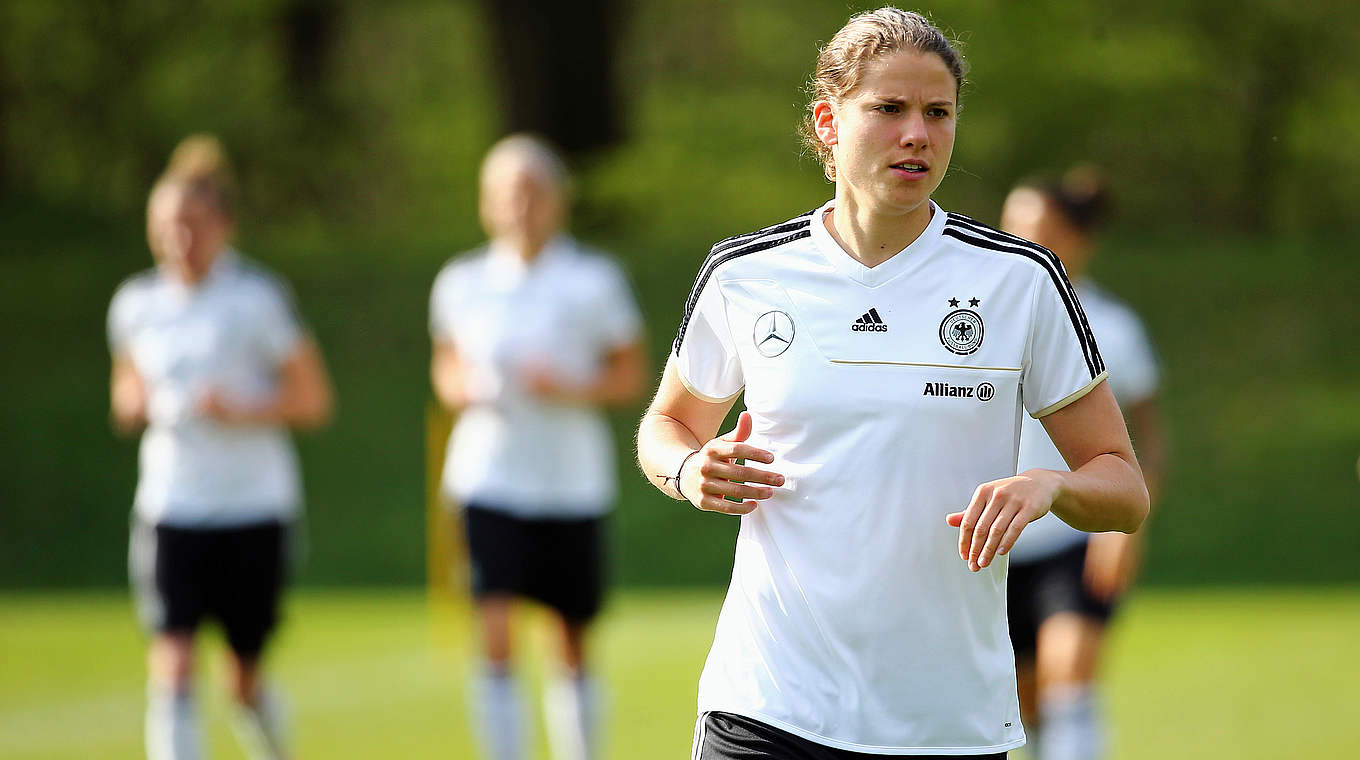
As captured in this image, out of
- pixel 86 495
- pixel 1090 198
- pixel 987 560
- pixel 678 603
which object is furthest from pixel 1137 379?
pixel 86 495

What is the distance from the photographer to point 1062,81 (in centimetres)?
2139

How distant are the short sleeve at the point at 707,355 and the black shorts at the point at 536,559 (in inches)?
158

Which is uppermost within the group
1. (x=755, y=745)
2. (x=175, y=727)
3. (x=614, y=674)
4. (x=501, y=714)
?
(x=755, y=745)

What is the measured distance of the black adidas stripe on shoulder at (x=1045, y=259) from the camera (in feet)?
11.2

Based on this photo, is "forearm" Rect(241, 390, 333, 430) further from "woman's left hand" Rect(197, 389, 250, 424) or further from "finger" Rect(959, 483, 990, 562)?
"finger" Rect(959, 483, 990, 562)

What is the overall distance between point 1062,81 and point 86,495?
11891 millimetres

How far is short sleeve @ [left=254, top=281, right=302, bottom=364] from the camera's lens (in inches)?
282

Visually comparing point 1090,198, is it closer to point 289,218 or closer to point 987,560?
point 987,560

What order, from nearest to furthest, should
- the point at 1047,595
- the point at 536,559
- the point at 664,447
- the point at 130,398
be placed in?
the point at 664,447
the point at 1047,595
the point at 130,398
the point at 536,559

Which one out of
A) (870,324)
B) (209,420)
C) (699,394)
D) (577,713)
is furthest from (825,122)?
(577,713)

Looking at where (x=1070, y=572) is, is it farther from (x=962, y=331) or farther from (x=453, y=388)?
(x=962, y=331)

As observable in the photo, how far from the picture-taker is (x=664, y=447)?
363 centimetres

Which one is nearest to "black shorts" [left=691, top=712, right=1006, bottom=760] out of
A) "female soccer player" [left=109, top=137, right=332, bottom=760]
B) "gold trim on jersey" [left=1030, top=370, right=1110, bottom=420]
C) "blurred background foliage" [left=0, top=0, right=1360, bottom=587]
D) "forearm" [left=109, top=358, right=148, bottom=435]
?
"gold trim on jersey" [left=1030, top=370, right=1110, bottom=420]

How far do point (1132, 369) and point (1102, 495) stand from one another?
379 centimetres
